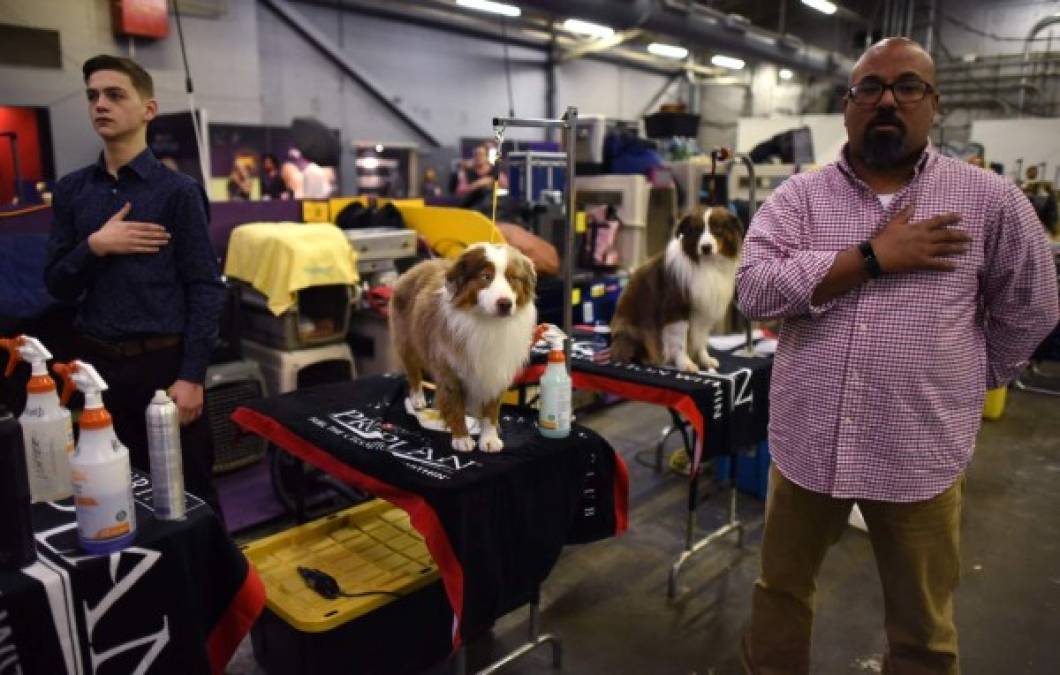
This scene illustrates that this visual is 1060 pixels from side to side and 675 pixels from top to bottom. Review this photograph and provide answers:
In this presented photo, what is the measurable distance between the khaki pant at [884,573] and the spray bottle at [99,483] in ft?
4.65

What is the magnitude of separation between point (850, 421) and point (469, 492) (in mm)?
865

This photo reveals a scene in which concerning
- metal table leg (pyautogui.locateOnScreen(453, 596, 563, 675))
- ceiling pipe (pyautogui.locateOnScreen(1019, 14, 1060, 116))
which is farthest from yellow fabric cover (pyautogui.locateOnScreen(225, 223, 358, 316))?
ceiling pipe (pyautogui.locateOnScreen(1019, 14, 1060, 116))

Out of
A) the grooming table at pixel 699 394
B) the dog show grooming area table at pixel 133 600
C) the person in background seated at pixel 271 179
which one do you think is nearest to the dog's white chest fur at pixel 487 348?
the grooming table at pixel 699 394

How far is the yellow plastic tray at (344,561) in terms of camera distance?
1.91m

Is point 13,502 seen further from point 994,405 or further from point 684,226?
point 994,405

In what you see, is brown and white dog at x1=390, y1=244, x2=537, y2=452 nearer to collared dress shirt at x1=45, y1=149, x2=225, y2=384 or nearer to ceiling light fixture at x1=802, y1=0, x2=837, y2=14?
collared dress shirt at x1=45, y1=149, x2=225, y2=384

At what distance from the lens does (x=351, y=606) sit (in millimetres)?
1911

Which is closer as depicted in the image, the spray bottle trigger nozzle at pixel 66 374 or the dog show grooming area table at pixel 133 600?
the dog show grooming area table at pixel 133 600

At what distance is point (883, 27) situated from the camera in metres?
12.0

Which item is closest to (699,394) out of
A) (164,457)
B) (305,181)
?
(164,457)

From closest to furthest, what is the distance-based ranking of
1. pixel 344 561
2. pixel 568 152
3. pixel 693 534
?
1. pixel 568 152
2. pixel 344 561
3. pixel 693 534

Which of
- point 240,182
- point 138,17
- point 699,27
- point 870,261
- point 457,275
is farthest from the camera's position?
point 699,27

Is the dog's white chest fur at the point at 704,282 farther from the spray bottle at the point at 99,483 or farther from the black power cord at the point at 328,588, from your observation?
the spray bottle at the point at 99,483

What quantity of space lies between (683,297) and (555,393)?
3.17ft
